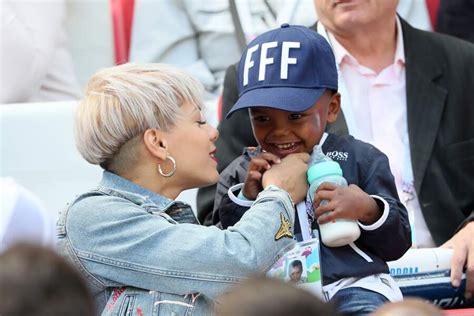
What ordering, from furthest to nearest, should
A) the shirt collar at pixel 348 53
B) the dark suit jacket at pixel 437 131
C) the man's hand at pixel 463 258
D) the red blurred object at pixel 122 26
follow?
the red blurred object at pixel 122 26 → the shirt collar at pixel 348 53 → the dark suit jacket at pixel 437 131 → the man's hand at pixel 463 258

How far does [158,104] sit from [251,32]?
64.9 inches

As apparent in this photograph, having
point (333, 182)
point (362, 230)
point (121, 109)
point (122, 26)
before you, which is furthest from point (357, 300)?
point (122, 26)

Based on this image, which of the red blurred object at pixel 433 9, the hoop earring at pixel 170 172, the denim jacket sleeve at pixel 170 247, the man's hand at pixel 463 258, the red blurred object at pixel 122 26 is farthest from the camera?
the red blurred object at pixel 433 9

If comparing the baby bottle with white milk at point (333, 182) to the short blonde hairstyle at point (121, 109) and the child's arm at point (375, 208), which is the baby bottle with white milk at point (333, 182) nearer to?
the child's arm at point (375, 208)

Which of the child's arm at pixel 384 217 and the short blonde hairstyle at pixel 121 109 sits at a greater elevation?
the short blonde hairstyle at pixel 121 109

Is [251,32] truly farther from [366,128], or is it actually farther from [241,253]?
[241,253]

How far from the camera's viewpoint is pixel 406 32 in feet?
12.0

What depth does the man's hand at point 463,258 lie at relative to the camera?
9.84ft

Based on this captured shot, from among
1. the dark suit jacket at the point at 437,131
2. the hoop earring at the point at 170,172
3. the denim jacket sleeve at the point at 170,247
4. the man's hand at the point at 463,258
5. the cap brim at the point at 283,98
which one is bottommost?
the man's hand at the point at 463,258

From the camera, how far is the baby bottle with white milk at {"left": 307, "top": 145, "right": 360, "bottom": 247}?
2.48 m

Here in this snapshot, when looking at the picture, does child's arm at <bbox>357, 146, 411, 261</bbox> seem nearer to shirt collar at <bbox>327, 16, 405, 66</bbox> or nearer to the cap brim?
the cap brim

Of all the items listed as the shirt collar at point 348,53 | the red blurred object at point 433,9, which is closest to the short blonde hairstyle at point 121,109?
the shirt collar at point 348,53

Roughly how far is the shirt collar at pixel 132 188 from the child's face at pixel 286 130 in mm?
293

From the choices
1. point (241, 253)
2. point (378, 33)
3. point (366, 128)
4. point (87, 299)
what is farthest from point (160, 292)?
point (378, 33)
